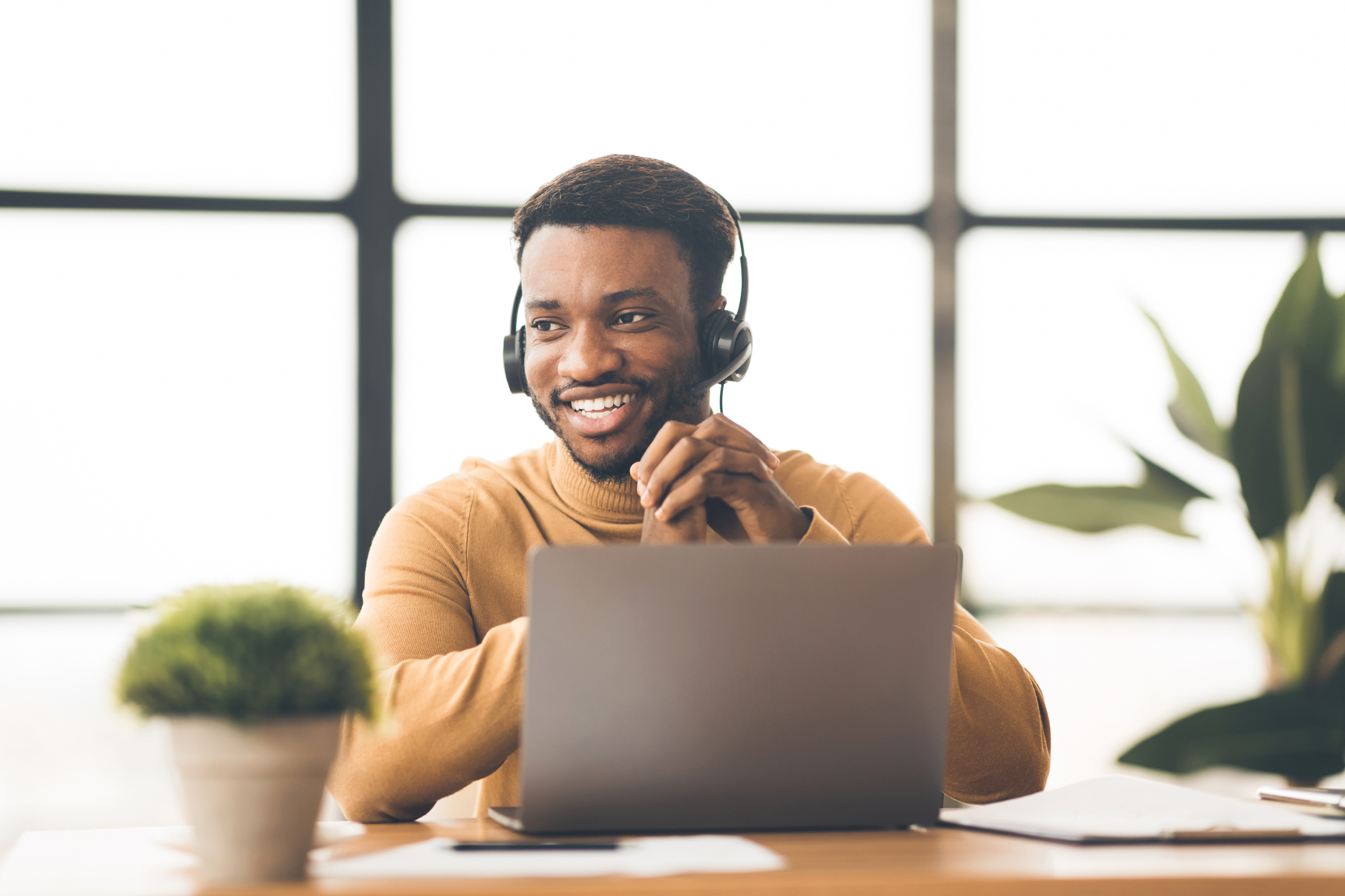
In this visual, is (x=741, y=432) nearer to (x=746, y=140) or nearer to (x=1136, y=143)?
(x=746, y=140)

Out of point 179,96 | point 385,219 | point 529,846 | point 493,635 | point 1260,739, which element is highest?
point 179,96

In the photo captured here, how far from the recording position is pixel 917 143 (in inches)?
115

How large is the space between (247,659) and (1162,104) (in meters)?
2.99

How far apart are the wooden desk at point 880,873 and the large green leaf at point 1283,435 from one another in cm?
185

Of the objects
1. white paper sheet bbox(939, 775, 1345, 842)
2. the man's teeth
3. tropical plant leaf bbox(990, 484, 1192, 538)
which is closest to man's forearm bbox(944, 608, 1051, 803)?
white paper sheet bbox(939, 775, 1345, 842)

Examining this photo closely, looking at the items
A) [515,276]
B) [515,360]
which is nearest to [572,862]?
[515,360]

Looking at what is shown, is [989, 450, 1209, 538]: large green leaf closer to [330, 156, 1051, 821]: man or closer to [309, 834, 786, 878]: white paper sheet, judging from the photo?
[330, 156, 1051, 821]: man

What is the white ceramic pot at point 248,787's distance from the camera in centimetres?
66

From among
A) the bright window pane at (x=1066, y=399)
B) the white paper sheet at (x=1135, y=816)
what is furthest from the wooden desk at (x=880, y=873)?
the bright window pane at (x=1066, y=399)

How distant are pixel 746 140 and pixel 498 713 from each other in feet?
6.90

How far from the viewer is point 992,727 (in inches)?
49.1

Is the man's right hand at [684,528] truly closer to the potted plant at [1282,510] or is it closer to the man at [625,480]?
the man at [625,480]

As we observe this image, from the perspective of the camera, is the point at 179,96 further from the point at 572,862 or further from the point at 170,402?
the point at 572,862

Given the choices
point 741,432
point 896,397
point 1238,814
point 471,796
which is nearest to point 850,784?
point 1238,814
